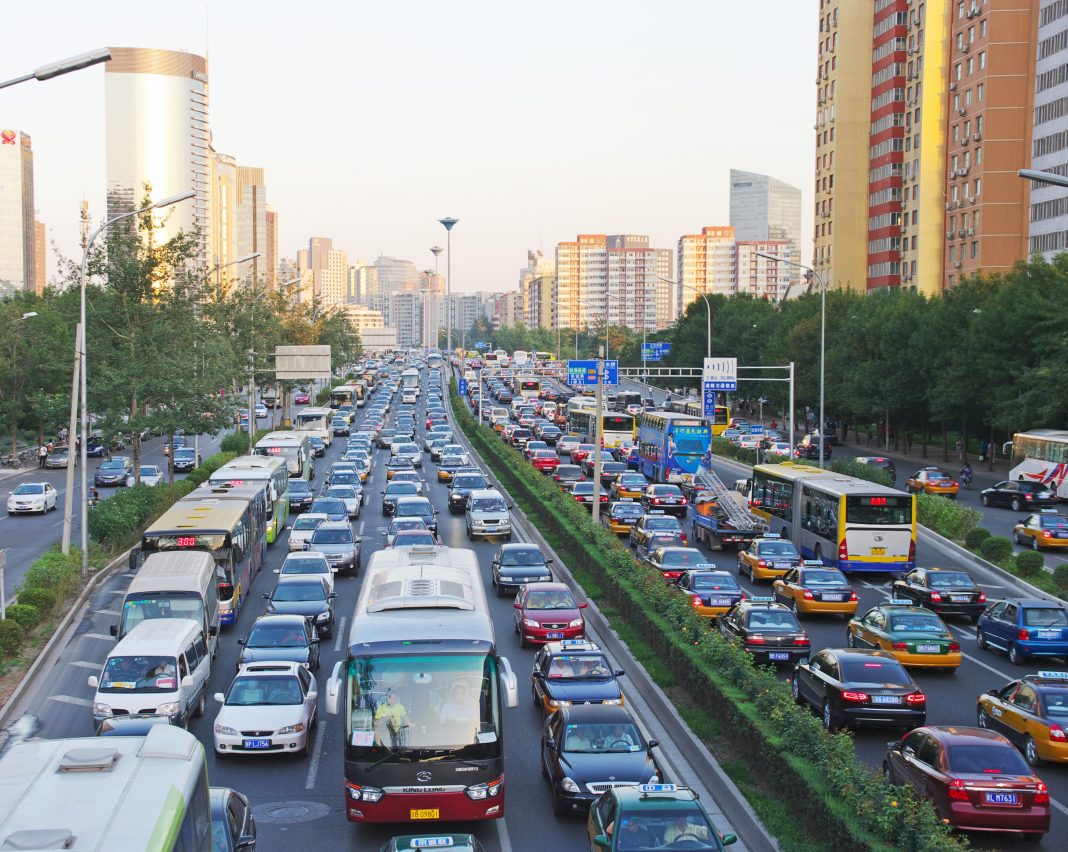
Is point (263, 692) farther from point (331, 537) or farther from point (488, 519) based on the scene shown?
point (488, 519)

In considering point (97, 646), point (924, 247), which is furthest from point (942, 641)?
point (924, 247)

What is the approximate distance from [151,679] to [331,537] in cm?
1604

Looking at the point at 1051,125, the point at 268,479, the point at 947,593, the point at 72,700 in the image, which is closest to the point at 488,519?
the point at 268,479

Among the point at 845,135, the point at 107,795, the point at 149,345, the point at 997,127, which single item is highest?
the point at 845,135

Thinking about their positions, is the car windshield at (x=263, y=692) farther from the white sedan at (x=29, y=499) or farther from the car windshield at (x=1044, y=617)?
the white sedan at (x=29, y=499)

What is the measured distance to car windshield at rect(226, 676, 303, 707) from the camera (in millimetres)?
18859

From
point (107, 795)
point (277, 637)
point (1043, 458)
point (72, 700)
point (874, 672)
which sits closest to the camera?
point (107, 795)

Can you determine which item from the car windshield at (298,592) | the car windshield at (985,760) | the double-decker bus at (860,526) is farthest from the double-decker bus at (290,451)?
the car windshield at (985,760)

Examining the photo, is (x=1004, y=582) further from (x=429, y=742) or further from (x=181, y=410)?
(x=181, y=410)

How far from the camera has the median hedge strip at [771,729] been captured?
494 inches

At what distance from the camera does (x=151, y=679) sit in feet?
64.2

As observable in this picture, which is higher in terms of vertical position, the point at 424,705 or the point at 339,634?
the point at 424,705

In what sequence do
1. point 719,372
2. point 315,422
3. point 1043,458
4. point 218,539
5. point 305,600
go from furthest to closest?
1. point 315,422
2. point 719,372
3. point 1043,458
4. point 218,539
5. point 305,600

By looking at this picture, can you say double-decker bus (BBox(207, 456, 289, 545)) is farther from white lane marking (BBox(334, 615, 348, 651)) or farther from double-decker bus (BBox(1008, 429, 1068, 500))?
double-decker bus (BBox(1008, 429, 1068, 500))
